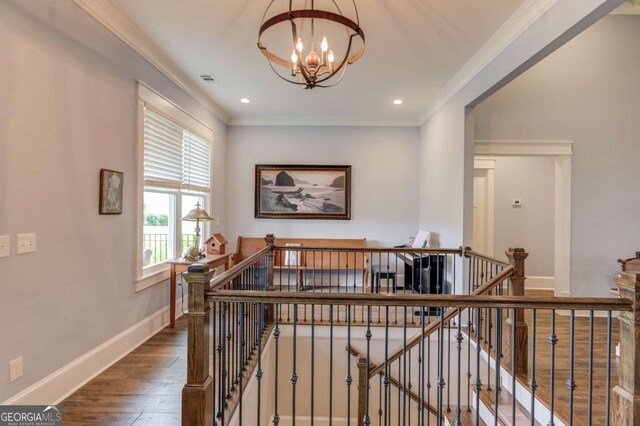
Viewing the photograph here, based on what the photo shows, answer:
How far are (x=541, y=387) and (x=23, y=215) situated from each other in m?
3.80

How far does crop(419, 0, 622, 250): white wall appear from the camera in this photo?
2244 mm

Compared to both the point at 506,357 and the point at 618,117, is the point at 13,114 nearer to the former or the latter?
the point at 506,357

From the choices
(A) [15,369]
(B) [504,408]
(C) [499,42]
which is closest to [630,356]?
(B) [504,408]

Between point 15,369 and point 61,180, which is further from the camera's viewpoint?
point 61,180

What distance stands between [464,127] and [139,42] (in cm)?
366

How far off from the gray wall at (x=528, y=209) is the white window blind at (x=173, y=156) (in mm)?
5171

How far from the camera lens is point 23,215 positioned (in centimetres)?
200

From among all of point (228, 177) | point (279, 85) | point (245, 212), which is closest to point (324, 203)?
point (245, 212)

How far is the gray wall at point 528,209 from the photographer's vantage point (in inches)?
226

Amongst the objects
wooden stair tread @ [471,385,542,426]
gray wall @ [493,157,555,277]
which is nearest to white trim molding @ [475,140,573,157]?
gray wall @ [493,157,555,277]

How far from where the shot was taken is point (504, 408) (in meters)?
2.45

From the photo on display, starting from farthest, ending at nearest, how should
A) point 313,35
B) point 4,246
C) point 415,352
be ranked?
point 415,352 → point 313,35 → point 4,246

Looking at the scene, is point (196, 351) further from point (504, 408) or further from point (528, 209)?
point (528, 209)

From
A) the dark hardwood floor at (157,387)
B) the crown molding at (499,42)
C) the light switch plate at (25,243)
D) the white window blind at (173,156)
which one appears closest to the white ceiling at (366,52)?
the crown molding at (499,42)
